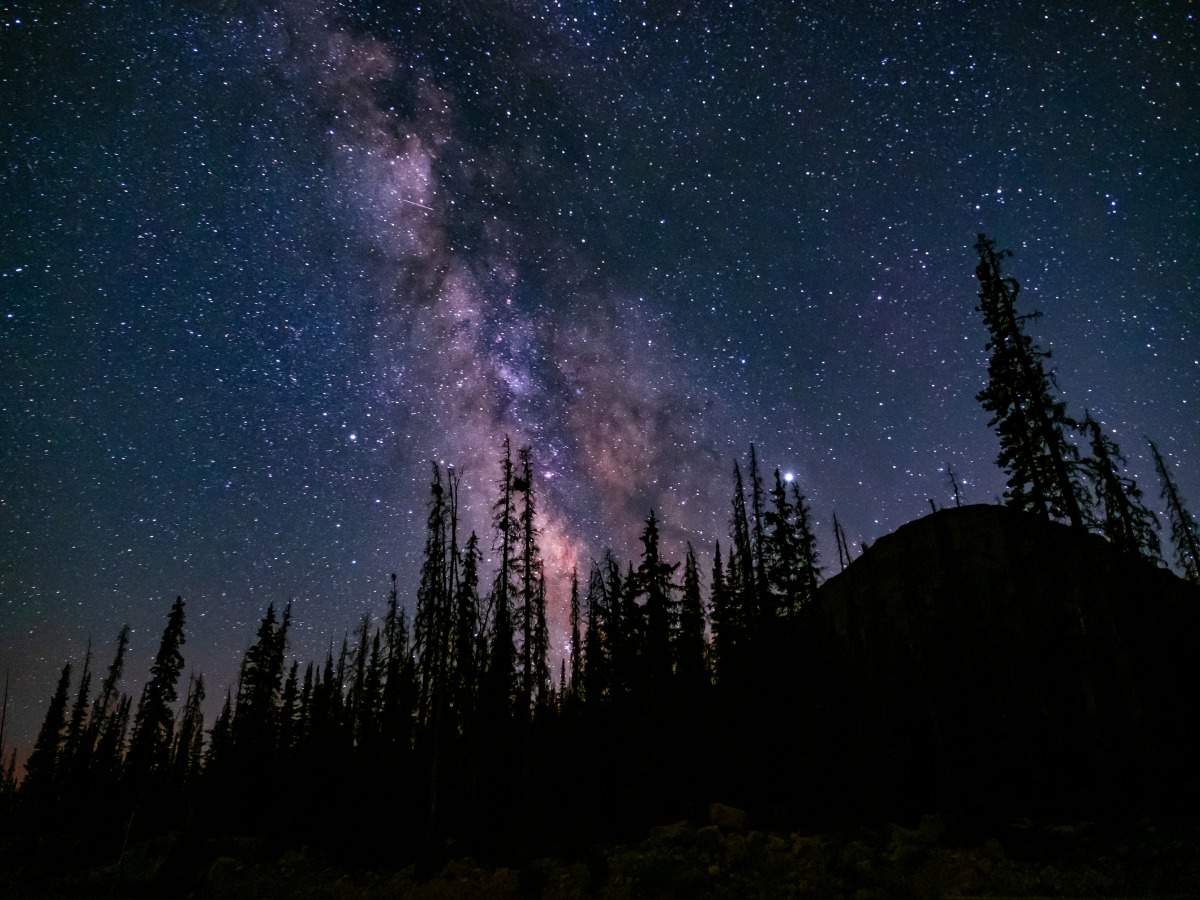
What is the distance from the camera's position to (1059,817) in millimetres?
18359

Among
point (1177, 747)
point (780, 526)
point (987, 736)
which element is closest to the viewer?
point (1177, 747)

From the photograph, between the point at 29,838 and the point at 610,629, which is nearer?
the point at 610,629

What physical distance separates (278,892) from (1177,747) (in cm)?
3112

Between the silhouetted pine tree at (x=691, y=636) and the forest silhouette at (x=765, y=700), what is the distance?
0.20 meters

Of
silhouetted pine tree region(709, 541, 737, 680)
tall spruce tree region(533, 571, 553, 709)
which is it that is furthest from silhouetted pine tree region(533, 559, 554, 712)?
silhouetted pine tree region(709, 541, 737, 680)

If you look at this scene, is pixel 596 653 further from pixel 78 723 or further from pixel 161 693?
pixel 78 723

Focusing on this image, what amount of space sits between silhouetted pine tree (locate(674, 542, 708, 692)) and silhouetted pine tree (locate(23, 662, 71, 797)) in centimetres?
5883

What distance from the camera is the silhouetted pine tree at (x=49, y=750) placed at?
54.2 metres

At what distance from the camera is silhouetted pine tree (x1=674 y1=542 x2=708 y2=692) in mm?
32341

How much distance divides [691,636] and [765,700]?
29.7 ft

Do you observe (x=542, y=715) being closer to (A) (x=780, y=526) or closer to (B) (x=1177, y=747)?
(A) (x=780, y=526)

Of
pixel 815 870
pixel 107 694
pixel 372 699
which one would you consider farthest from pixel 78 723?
pixel 815 870

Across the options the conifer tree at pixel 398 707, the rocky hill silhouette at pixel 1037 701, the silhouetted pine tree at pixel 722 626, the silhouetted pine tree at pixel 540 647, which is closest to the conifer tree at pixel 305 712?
the conifer tree at pixel 398 707

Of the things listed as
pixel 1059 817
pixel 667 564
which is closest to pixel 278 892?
pixel 667 564
